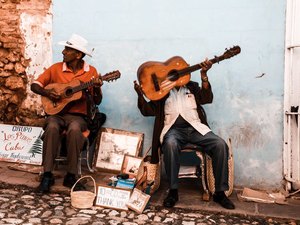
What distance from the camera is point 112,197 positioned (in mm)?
4652

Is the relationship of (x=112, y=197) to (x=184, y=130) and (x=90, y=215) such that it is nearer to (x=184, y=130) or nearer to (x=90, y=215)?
(x=90, y=215)

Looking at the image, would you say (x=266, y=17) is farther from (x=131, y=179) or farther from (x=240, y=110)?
(x=131, y=179)

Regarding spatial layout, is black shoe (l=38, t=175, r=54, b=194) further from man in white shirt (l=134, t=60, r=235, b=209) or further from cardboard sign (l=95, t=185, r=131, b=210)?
man in white shirt (l=134, t=60, r=235, b=209)

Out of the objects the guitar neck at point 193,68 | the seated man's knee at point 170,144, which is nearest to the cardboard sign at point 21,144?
the seated man's knee at point 170,144

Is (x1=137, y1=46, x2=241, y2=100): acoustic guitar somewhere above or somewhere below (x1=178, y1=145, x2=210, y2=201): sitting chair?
above

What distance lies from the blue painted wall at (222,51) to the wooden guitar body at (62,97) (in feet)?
2.71

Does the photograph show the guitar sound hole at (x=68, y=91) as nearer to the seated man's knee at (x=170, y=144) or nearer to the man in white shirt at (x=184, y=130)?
the man in white shirt at (x=184, y=130)

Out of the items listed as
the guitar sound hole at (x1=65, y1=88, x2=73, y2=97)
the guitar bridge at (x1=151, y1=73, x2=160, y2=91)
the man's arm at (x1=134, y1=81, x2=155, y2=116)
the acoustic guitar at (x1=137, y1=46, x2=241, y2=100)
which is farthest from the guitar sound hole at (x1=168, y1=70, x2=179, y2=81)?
the guitar sound hole at (x1=65, y1=88, x2=73, y2=97)

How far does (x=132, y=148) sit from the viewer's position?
227 inches

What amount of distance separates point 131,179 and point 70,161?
Result: 73 centimetres

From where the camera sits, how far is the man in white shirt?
4770 mm

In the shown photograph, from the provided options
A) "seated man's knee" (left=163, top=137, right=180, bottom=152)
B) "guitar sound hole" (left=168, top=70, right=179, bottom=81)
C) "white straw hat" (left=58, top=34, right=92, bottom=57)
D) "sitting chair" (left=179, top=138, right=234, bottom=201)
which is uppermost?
"white straw hat" (left=58, top=34, right=92, bottom=57)

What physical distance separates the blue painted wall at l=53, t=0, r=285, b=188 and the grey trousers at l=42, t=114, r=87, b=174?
96cm

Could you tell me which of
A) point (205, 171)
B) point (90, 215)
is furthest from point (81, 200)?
point (205, 171)
